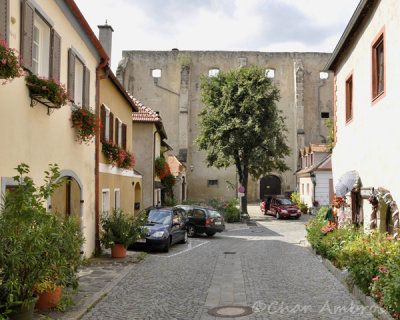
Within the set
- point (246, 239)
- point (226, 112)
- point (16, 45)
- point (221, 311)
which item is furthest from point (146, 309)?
point (226, 112)

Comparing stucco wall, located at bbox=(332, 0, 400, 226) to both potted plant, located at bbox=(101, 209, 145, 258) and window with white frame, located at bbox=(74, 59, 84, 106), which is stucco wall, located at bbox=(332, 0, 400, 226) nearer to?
potted plant, located at bbox=(101, 209, 145, 258)

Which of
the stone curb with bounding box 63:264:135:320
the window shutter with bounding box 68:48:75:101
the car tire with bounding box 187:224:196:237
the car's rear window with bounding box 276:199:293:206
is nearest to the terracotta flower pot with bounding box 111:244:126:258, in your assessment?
the stone curb with bounding box 63:264:135:320

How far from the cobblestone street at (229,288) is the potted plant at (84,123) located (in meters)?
3.66

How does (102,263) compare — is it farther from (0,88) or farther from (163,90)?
(163,90)

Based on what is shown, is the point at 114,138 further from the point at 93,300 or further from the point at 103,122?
the point at 93,300

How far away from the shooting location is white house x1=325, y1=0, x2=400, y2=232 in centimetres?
954

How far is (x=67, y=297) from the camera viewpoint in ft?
24.4

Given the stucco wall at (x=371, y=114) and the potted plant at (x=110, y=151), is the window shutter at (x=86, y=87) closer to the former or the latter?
the potted plant at (x=110, y=151)

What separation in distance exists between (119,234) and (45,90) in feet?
19.2

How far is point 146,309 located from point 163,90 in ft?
130

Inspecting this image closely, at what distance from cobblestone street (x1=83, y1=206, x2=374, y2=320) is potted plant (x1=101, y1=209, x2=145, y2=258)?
0.76 meters

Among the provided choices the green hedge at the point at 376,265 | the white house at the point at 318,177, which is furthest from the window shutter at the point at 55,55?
the white house at the point at 318,177

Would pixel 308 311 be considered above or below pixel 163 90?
below

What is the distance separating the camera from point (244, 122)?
96.1ft
